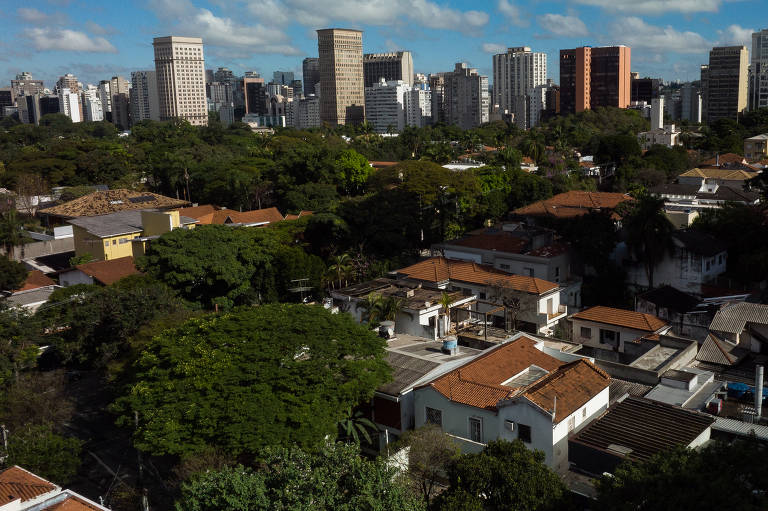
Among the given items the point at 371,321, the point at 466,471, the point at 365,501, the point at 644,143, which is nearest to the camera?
the point at 365,501

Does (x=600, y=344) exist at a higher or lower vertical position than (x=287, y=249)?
lower

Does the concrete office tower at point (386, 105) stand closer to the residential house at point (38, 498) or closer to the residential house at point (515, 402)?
the residential house at point (515, 402)

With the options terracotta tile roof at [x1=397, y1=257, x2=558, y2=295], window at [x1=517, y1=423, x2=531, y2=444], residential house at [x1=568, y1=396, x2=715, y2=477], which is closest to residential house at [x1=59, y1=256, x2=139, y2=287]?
terracotta tile roof at [x1=397, y1=257, x2=558, y2=295]

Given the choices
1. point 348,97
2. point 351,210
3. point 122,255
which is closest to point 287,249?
point 351,210

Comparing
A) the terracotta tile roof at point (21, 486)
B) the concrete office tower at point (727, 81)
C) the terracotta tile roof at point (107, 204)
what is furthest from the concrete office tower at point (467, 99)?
the terracotta tile roof at point (21, 486)

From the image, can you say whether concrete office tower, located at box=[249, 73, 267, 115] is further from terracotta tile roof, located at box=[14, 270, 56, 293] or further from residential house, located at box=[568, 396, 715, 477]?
residential house, located at box=[568, 396, 715, 477]

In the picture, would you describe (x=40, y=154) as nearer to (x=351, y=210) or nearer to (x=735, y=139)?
(x=351, y=210)

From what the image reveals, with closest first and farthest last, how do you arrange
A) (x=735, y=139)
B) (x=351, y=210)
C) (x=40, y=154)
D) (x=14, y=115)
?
(x=351, y=210)
(x=40, y=154)
(x=735, y=139)
(x=14, y=115)
